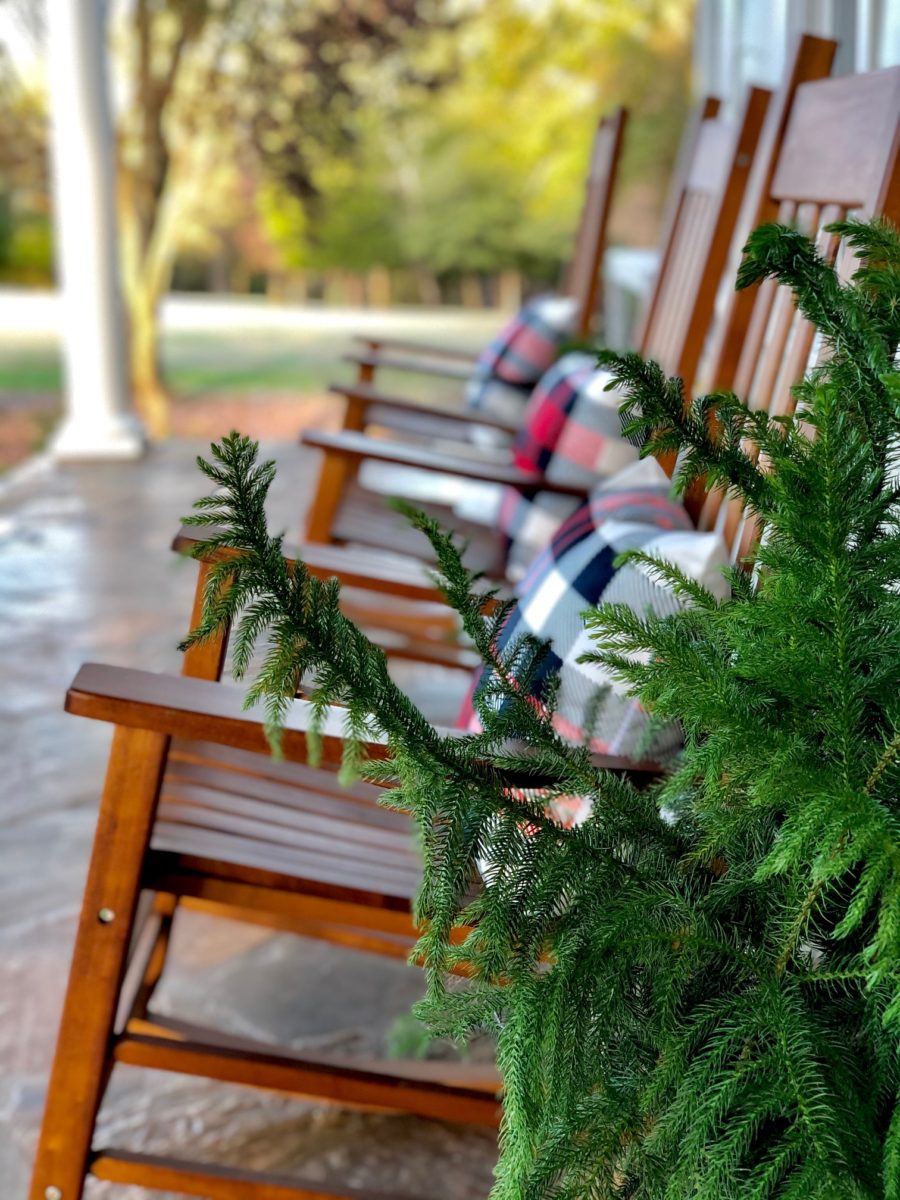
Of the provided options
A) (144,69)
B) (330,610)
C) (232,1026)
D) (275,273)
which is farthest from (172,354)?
(330,610)

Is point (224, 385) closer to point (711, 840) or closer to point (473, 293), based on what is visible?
point (473, 293)

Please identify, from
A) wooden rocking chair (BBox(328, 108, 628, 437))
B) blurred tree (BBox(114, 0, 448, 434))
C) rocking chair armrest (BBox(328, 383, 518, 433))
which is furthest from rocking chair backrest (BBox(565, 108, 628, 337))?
blurred tree (BBox(114, 0, 448, 434))

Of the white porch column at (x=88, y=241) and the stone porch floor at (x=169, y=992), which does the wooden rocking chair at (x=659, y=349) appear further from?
the white porch column at (x=88, y=241)

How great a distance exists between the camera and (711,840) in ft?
2.24

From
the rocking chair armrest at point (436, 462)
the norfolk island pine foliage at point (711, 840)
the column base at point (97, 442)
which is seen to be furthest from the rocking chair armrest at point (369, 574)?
the column base at point (97, 442)

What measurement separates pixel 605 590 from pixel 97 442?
3675mm

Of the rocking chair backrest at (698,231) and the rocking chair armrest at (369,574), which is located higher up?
the rocking chair backrest at (698,231)

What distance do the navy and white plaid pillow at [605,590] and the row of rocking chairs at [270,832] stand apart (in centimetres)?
6

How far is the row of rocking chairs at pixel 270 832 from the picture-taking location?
3.36 ft

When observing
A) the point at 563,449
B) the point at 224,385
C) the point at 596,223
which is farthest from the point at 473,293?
the point at 563,449

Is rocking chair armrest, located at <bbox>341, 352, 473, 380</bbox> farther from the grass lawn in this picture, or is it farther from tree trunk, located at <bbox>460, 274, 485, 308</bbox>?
tree trunk, located at <bbox>460, 274, 485, 308</bbox>

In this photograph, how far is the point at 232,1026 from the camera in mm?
1542

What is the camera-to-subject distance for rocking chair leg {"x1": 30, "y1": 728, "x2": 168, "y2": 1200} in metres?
1.03

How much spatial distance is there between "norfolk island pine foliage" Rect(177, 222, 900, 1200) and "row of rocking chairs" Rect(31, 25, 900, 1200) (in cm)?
26
